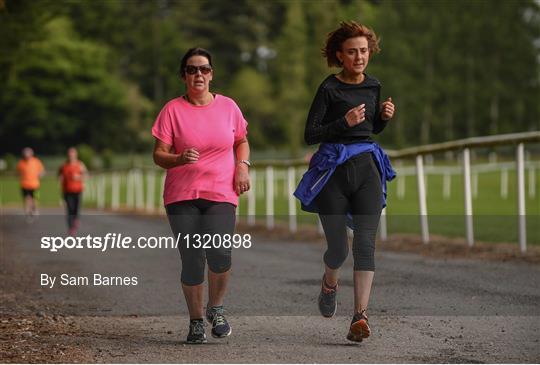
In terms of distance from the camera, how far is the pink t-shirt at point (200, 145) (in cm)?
645

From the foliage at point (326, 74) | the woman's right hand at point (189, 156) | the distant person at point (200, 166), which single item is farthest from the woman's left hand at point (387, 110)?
the foliage at point (326, 74)

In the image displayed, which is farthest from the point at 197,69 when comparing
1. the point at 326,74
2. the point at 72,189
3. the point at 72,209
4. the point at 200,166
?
the point at 326,74

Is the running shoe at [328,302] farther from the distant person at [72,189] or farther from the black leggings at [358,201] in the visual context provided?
the distant person at [72,189]

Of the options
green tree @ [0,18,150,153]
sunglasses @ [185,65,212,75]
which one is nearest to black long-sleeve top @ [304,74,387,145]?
sunglasses @ [185,65,212,75]

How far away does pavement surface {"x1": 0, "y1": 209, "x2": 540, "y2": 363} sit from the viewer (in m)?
6.09

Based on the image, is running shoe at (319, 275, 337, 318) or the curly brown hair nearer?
the curly brown hair

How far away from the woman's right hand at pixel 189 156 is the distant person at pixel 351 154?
0.73 m

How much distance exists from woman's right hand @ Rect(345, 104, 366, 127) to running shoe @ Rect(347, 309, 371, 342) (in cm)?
106

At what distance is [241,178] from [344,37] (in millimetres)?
1061

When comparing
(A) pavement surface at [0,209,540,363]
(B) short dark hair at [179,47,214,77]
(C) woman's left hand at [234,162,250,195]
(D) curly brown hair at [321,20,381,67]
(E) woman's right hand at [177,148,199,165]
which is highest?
(D) curly brown hair at [321,20,381,67]

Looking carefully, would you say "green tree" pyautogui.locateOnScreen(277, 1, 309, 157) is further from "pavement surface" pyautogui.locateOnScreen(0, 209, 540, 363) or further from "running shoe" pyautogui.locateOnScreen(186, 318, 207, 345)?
"running shoe" pyautogui.locateOnScreen(186, 318, 207, 345)

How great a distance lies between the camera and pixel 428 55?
84.2m

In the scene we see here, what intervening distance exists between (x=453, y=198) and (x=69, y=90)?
5690 cm

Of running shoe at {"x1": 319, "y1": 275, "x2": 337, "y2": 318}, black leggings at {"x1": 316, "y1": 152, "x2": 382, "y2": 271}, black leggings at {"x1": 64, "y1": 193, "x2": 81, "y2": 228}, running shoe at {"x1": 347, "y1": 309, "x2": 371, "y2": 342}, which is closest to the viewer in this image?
running shoe at {"x1": 347, "y1": 309, "x2": 371, "y2": 342}
